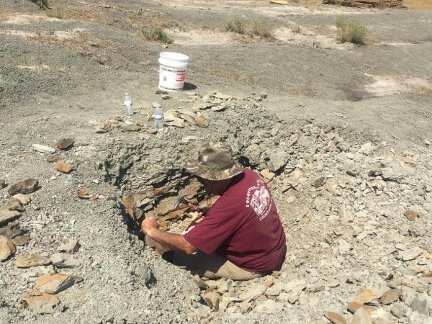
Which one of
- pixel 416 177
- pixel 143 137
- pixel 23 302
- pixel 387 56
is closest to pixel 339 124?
pixel 416 177

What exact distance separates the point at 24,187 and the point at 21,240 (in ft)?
2.33

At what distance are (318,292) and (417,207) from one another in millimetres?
1620

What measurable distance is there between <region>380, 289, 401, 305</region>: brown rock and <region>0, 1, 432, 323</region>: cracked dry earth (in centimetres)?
1

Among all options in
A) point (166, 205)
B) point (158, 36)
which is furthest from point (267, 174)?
point (158, 36)

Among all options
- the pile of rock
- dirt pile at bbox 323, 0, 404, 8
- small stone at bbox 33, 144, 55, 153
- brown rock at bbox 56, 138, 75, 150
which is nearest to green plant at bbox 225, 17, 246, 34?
dirt pile at bbox 323, 0, 404, 8

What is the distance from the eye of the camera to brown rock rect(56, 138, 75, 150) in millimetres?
5020

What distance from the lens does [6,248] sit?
357 centimetres

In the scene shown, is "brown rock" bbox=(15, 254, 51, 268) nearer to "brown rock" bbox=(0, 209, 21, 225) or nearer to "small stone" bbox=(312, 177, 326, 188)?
"brown rock" bbox=(0, 209, 21, 225)

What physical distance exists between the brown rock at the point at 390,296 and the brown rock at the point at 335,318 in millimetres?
337

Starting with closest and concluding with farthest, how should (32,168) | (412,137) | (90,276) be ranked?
(90,276), (32,168), (412,137)

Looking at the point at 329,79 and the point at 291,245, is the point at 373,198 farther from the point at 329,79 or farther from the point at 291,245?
the point at 329,79

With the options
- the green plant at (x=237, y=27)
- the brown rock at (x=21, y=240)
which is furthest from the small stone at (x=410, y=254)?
the green plant at (x=237, y=27)

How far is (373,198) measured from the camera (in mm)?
5164

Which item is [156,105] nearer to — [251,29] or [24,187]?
[24,187]
